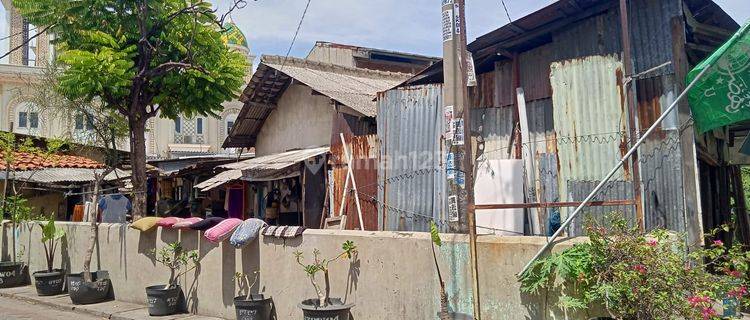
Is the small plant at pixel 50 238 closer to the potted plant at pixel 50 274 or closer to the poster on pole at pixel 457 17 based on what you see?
the potted plant at pixel 50 274

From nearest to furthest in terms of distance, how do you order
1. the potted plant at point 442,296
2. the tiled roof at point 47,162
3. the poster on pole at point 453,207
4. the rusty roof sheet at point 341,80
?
the potted plant at point 442,296, the poster on pole at point 453,207, the rusty roof sheet at point 341,80, the tiled roof at point 47,162

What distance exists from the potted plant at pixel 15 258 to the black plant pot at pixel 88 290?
3383mm

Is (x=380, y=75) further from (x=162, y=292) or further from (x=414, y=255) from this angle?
(x=414, y=255)

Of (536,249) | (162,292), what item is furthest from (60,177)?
(536,249)

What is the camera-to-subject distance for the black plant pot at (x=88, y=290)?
11.3 meters

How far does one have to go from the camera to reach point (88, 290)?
1124 cm

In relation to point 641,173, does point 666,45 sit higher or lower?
higher

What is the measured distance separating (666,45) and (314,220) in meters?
8.65

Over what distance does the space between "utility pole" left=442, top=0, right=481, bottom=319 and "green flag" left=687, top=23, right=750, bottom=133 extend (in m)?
2.37

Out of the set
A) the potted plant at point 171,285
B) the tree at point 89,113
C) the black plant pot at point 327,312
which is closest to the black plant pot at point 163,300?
the potted plant at point 171,285

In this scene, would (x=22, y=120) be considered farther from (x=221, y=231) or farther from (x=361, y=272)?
(x=361, y=272)

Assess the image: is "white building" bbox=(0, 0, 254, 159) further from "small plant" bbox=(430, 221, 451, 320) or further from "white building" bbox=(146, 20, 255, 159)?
"small plant" bbox=(430, 221, 451, 320)

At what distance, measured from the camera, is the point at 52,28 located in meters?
12.6

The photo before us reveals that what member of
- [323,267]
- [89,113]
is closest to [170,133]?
[89,113]
